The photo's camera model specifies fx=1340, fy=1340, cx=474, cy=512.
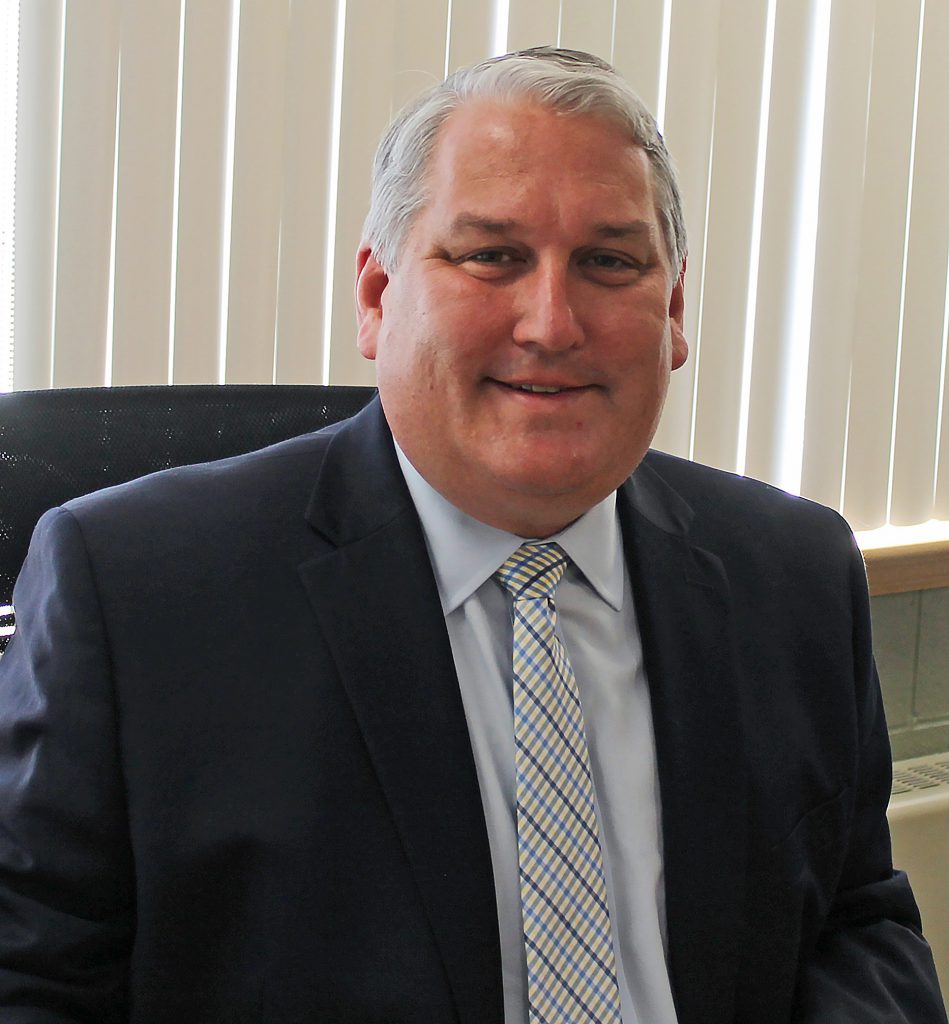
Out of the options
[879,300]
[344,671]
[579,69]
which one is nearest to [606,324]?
[579,69]

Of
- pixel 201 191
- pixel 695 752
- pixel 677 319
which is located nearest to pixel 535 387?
pixel 677 319

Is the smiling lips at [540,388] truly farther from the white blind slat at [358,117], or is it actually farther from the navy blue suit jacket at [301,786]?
the white blind slat at [358,117]

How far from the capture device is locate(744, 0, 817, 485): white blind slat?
2.29 m

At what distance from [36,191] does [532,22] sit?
30.8 inches

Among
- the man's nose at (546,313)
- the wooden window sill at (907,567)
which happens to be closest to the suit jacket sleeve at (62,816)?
the man's nose at (546,313)

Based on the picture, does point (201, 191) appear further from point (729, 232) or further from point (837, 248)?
point (837, 248)

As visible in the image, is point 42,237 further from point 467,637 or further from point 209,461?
point 467,637

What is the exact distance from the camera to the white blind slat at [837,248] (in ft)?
7.64

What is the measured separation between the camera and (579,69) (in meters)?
1.20

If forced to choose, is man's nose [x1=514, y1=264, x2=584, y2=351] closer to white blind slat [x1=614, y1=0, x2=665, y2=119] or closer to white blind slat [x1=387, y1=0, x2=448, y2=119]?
white blind slat [x1=387, y1=0, x2=448, y2=119]

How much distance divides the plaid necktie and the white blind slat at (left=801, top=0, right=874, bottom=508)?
137 cm

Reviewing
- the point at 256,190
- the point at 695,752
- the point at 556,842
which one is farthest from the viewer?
the point at 256,190

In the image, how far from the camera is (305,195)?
6.07 feet

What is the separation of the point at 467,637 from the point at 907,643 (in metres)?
1.63
